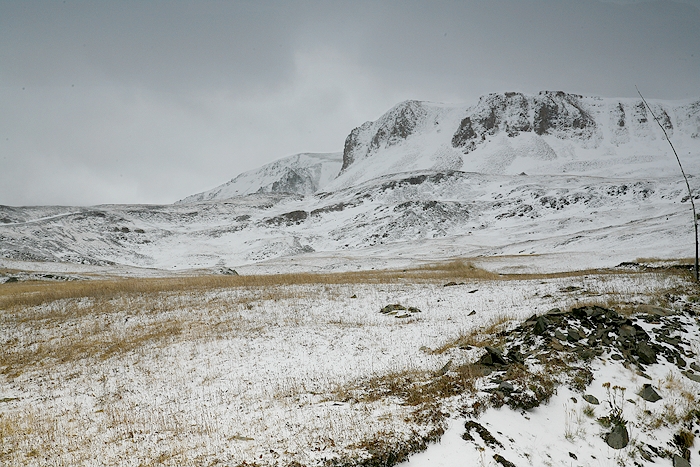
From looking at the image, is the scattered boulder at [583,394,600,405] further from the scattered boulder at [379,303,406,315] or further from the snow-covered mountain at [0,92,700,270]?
the snow-covered mountain at [0,92,700,270]

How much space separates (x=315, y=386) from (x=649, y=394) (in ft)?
24.7

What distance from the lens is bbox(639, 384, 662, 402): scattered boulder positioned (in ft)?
27.1

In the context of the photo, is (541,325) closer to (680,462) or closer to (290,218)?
(680,462)

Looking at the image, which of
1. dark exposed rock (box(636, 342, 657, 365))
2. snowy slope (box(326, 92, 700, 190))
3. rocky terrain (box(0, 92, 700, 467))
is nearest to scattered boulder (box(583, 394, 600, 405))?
rocky terrain (box(0, 92, 700, 467))

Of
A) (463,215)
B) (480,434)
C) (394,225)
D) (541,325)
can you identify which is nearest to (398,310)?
(541,325)

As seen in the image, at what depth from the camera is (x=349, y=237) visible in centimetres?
10725

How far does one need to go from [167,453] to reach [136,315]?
621 inches

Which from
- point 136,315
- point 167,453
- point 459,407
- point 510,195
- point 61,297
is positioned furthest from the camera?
point 510,195

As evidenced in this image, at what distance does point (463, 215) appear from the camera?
111 metres

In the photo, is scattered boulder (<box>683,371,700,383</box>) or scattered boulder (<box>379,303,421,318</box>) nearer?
scattered boulder (<box>683,371,700,383</box>)

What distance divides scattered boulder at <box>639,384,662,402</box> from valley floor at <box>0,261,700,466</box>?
120mm

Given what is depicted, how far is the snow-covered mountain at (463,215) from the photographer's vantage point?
7206cm

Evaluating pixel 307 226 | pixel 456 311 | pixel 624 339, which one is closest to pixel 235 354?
pixel 456 311

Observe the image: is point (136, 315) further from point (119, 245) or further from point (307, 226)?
point (307, 226)
